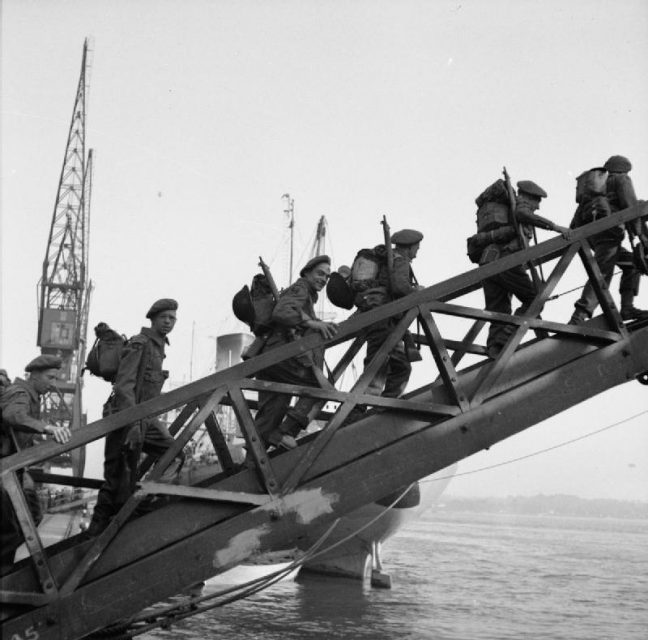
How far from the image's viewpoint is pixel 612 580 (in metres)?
40.2

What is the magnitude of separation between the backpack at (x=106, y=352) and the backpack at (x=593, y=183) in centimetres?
448

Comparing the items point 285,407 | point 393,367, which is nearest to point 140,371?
point 285,407

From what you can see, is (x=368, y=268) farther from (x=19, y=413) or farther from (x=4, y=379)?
(x=4, y=379)

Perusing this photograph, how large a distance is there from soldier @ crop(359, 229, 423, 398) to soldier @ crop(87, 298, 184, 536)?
1857 mm

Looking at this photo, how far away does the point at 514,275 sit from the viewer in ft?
22.9

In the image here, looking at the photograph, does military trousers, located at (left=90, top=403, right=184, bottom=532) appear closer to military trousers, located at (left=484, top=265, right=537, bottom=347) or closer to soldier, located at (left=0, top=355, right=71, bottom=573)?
soldier, located at (left=0, top=355, right=71, bottom=573)

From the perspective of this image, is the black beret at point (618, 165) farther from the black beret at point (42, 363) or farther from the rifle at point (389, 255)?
the black beret at point (42, 363)

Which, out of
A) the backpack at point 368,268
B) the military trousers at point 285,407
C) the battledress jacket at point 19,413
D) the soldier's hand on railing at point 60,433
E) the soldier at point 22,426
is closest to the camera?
the soldier's hand on railing at point 60,433

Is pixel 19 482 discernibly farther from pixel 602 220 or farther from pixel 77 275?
pixel 77 275

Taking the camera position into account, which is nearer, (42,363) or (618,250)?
(42,363)

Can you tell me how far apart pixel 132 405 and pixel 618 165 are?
4.97 meters

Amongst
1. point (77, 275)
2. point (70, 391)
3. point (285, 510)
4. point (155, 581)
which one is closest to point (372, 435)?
point (285, 510)

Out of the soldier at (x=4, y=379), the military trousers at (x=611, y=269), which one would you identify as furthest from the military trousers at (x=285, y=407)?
the military trousers at (x=611, y=269)

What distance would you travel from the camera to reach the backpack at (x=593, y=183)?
23.1ft
